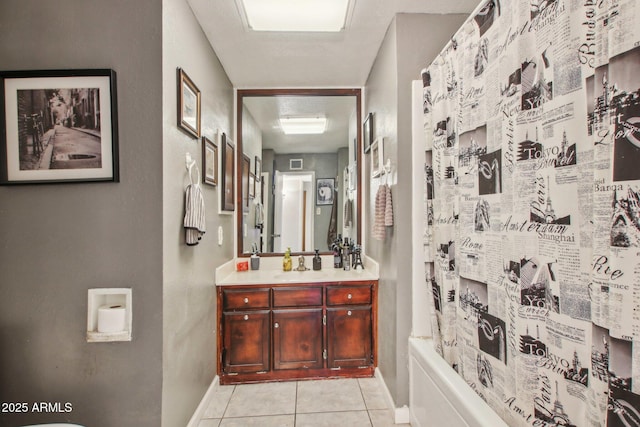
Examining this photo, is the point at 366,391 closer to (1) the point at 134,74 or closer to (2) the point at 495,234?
(2) the point at 495,234

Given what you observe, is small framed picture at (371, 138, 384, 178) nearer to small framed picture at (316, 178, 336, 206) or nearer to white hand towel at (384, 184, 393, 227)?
white hand towel at (384, 184, 393, 227)

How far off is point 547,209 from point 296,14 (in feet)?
5.87

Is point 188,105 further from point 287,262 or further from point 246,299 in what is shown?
point 287,262

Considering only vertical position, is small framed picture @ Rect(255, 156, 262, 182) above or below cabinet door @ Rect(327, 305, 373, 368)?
above

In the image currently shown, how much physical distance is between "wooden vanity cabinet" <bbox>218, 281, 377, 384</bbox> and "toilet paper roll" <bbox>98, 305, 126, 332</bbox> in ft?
3.33

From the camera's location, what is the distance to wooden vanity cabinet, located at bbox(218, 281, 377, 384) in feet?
8.24

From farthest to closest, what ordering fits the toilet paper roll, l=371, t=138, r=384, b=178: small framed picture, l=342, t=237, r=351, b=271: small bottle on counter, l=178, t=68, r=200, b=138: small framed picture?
l=342, t=237, r=351, b=271: small bottle on counter < l=371, t=138, r=384, b=178: small framed picture < l=178, t=68, r=200, b=138: small framed picture < the toilet paper roll

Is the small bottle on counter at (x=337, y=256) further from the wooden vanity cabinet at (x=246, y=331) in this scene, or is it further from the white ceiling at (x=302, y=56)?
the white ceiling at (x=302, y=56)

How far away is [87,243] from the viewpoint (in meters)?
1.52

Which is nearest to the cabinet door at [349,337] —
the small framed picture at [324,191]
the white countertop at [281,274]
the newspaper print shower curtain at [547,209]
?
the white countertop at [281,274]

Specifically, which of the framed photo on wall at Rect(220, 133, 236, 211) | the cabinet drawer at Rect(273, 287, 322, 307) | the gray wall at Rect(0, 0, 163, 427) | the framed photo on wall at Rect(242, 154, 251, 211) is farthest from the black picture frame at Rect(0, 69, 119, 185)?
the framed photo on wall at Rect(242, 154, 251, 211)

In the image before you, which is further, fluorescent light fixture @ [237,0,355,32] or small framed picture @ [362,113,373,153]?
small framed picture @ [362,113,373,153]

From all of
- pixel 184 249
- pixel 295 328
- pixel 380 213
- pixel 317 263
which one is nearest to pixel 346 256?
pixel 317 263

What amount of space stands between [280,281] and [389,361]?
973mm
